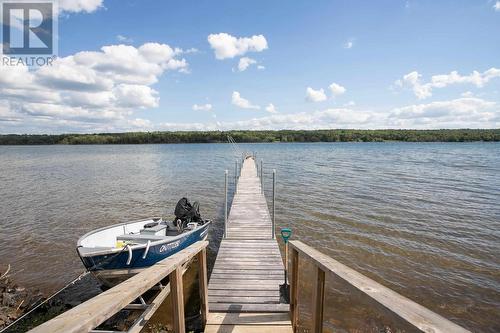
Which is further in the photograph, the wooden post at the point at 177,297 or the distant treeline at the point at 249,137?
the distant treeline at the point at 249,137

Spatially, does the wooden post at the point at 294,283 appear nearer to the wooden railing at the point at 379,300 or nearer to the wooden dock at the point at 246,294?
the wooden dock at the point at 246,294

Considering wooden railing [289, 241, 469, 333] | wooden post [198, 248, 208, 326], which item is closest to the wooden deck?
wooden post [198, 248, 208, 326]

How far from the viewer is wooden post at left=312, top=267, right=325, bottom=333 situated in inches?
101

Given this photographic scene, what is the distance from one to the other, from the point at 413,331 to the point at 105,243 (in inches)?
290

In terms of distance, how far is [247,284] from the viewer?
541 cm

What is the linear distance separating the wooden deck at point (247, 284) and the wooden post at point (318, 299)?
5.14 ft

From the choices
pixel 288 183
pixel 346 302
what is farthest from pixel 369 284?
pixel 288 183

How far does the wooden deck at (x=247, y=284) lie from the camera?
4160mm

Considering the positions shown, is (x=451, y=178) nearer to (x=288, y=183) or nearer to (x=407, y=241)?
(x=288, y=183)

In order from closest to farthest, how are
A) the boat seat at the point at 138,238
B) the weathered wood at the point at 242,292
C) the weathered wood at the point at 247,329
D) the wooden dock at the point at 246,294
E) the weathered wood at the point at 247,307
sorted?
the wooden dock at the point at 246,294
the weathered wood at the point at 247,329
the weathered wood at the point at 247,307
the weathered wood at the point at 242,292
the boat seat at the point at 138,238

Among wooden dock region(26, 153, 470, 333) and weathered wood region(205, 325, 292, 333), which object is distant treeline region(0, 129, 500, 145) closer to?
wooden dock region(26, 153, 470, 333)

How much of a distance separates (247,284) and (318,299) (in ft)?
10.2

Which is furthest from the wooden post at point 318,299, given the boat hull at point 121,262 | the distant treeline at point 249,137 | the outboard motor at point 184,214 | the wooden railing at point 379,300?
the distant treeline at point 249,137

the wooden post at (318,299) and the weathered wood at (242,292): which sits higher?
the wooden post at (318,299)
